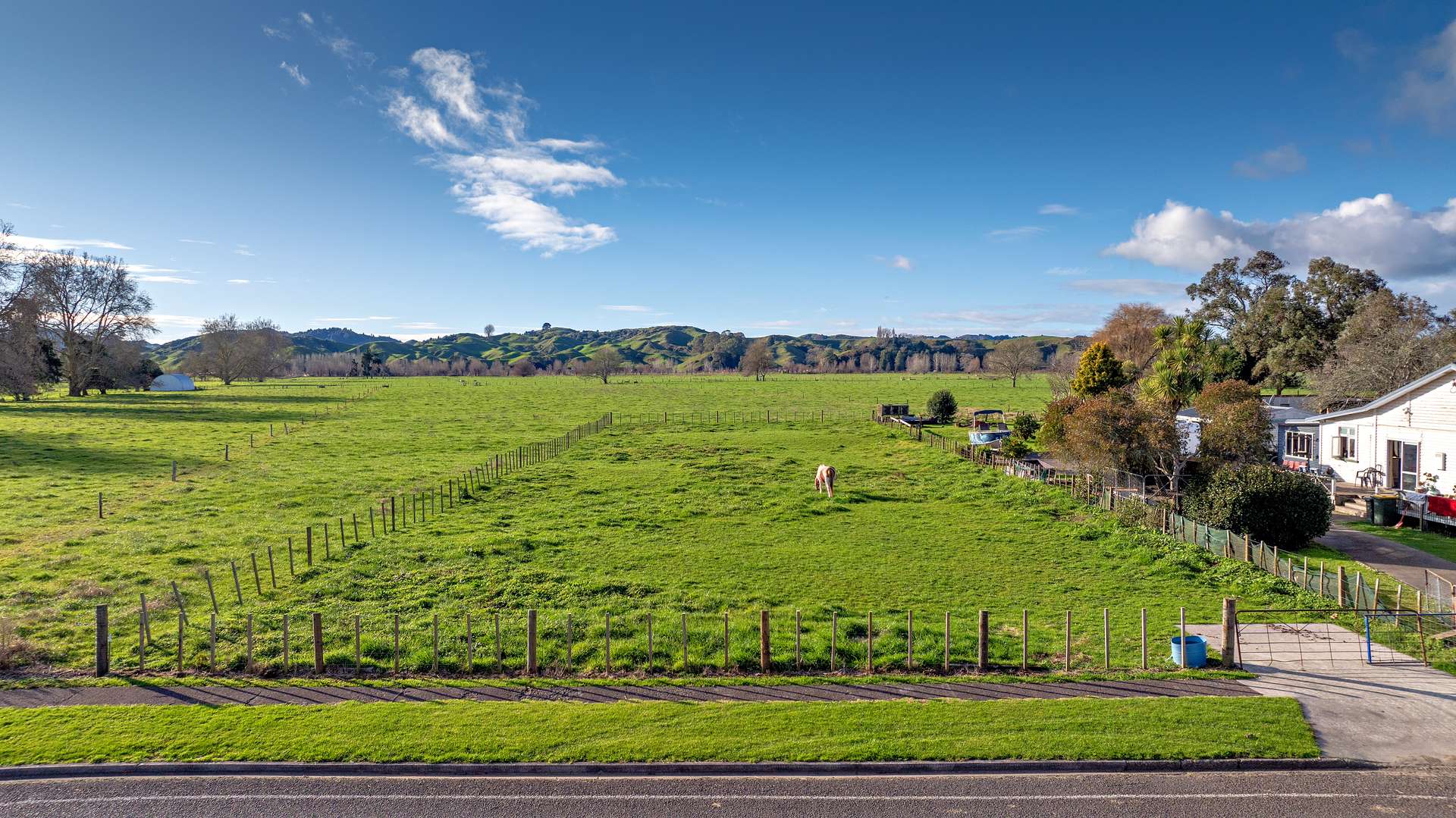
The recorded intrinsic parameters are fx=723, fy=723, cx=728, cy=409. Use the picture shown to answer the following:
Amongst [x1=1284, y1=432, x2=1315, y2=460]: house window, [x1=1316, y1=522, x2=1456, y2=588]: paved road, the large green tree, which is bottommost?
[x1=1316, y1=522, x2=1456, y2=588]: paved road

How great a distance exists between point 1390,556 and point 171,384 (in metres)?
165

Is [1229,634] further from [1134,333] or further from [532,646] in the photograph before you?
[1134,333]

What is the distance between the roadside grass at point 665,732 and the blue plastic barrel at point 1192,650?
6.34 ft

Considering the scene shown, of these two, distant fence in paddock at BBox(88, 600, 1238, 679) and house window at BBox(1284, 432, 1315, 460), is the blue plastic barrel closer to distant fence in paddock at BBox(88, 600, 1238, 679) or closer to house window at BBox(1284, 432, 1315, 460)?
distant fence in paddock at BBox(88, 600, 1238, 679)

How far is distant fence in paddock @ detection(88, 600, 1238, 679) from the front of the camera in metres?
17.9

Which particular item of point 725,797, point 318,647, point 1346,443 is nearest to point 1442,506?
point 1346,443

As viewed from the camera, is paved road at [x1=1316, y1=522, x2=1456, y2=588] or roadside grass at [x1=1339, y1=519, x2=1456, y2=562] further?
roadside grass at [x1=1339, y1=519, x2=1456, y2=562]

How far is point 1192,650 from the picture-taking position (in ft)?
58.2

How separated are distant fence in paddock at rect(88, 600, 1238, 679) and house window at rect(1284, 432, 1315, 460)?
31.5m

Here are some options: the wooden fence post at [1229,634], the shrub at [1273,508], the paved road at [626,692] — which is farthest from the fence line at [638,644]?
the shrub at [1273,508]

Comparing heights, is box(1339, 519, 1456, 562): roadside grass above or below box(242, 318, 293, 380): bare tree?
below

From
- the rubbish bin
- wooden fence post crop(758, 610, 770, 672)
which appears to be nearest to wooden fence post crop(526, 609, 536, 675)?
wooden fence post crop(758, 610, 770, 672)

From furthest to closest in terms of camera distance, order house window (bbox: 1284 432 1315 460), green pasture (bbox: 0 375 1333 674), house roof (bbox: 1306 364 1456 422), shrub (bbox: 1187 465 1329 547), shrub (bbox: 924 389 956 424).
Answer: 1. shrub (bbox: 924 389 956 424)
2. house window (bbox: 1284 432 1315 460)
3. house roof (bbox: 1306 364 1456 422)
4. shrub (bbox: 1187 465 1329 547)
5. green pasture (bbox: 0 375 1333 674)

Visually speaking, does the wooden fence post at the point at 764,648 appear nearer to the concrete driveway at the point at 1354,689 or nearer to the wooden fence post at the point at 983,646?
the wooden fence post at the point at 983,646
